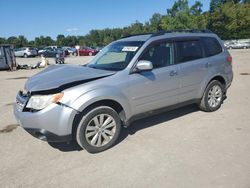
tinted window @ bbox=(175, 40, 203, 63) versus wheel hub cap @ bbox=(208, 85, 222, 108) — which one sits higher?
tinted window @ bbox=(175, 40, 203, 63)

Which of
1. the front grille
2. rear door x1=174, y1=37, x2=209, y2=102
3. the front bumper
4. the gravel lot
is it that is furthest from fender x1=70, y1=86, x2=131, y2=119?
rear door x1=174, y1=37, x2=209, y2=102

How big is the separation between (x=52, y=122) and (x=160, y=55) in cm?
232

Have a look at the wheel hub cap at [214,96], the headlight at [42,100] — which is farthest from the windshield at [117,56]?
the wheel hub cap at [214,96]

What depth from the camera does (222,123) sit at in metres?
5.06

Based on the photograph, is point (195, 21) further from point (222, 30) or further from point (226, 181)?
point (226, 181)

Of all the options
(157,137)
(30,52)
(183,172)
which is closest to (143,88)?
(157,137)

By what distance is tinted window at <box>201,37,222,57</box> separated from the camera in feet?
18.2

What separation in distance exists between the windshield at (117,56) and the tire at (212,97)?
2039mm

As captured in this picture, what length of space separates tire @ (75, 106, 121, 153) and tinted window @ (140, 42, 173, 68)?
1.19m

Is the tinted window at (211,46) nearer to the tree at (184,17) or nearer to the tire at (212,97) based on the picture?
the tire at (212,97)

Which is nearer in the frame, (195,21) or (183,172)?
(183,172)

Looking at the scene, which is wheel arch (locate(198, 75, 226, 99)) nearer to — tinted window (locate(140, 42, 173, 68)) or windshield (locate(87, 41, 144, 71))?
tinted window (locate(140, 42, 173, 68))

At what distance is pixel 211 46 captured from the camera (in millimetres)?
5680

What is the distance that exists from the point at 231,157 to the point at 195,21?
203ft
